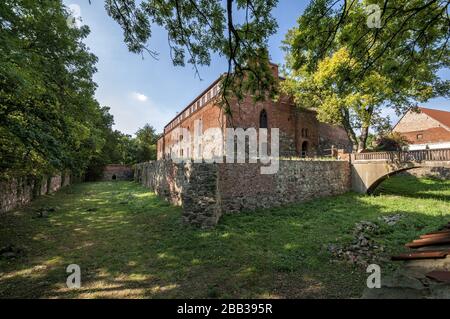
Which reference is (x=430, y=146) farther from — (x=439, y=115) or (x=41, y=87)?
(x=41, y=87)

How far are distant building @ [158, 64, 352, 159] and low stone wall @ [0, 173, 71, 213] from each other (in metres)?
13.9

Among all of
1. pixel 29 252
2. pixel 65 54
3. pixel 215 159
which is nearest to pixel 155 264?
pixel 29 252

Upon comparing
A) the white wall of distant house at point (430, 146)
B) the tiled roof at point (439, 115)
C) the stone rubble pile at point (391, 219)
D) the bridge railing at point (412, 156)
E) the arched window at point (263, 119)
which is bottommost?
the stone rubble pile at point (391, 219)

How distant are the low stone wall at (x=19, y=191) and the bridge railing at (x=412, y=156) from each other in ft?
73.2

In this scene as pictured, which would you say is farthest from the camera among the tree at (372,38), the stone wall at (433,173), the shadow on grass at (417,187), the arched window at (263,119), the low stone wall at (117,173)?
the low stone wall at (117,173)

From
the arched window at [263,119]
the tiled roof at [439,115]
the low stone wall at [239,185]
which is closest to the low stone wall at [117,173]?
the low stone wall at [239,185]

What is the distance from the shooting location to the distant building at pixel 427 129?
28.8 meters

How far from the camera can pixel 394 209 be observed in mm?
12352

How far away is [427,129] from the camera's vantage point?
3047 cm

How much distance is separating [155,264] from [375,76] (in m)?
18.0

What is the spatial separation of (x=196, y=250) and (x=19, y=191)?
44.1 ft

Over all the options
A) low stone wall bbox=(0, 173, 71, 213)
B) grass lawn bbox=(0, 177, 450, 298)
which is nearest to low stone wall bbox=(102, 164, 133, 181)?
low stone wall bbox=(0, 173, 71, 213)

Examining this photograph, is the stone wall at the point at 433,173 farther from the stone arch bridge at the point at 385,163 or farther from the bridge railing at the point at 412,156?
the bridge railing at the point at 412,156

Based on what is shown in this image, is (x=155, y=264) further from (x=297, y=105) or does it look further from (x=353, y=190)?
(x=297, y=105)
